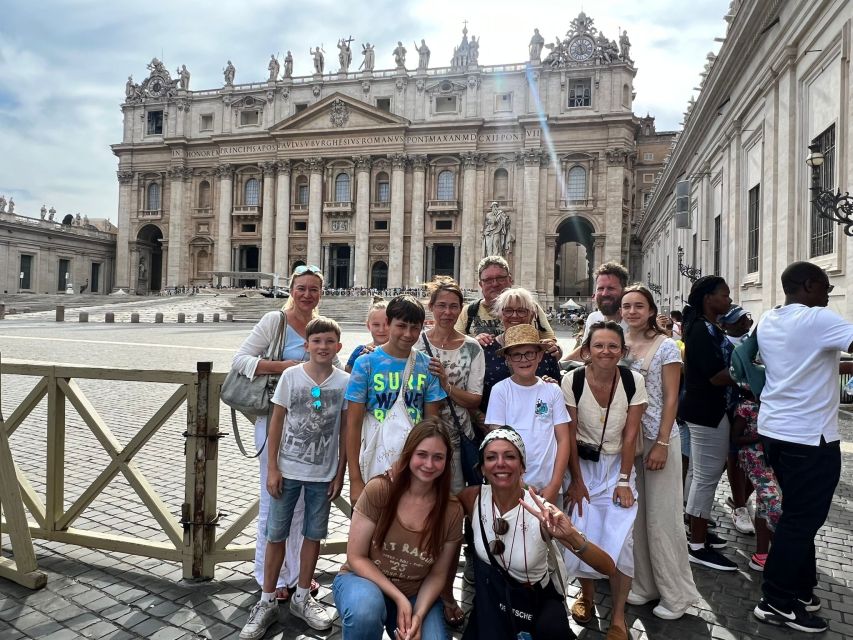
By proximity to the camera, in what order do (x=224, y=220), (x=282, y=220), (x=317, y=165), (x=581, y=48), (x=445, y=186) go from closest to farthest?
(x=581, y=48), (x=445, y=186), (x=317, y=165), (x=282, y=220), (x=224, y=220)

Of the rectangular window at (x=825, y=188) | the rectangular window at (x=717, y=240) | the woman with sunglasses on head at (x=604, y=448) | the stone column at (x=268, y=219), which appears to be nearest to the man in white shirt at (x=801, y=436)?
the woman with sunglasses on head at (x=604, y=448)

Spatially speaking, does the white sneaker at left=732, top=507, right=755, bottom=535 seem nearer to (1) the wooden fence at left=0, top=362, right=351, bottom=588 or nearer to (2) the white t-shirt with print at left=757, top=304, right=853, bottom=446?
(2) the white t-shirt with print at left=757, top=304, right=853, bottom=446

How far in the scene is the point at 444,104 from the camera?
163 feet

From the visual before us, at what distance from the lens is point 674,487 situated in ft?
11.7

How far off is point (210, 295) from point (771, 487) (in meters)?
48.5

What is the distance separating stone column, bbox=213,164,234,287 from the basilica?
0.44 ft

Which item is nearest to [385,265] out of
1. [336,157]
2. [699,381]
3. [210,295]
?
Answer: [336,157]

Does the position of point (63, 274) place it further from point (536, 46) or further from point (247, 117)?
point (536, 46)

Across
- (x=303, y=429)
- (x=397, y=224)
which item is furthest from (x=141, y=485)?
(x=397, y=224)

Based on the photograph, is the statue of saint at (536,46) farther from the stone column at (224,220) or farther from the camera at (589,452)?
the camera at (589,452)

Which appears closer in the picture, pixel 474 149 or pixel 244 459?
pixel 244 459

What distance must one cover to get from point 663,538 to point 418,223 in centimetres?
4643

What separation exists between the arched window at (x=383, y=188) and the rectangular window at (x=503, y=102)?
37.5 ft

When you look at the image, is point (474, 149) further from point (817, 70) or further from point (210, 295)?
point (817, 70)
